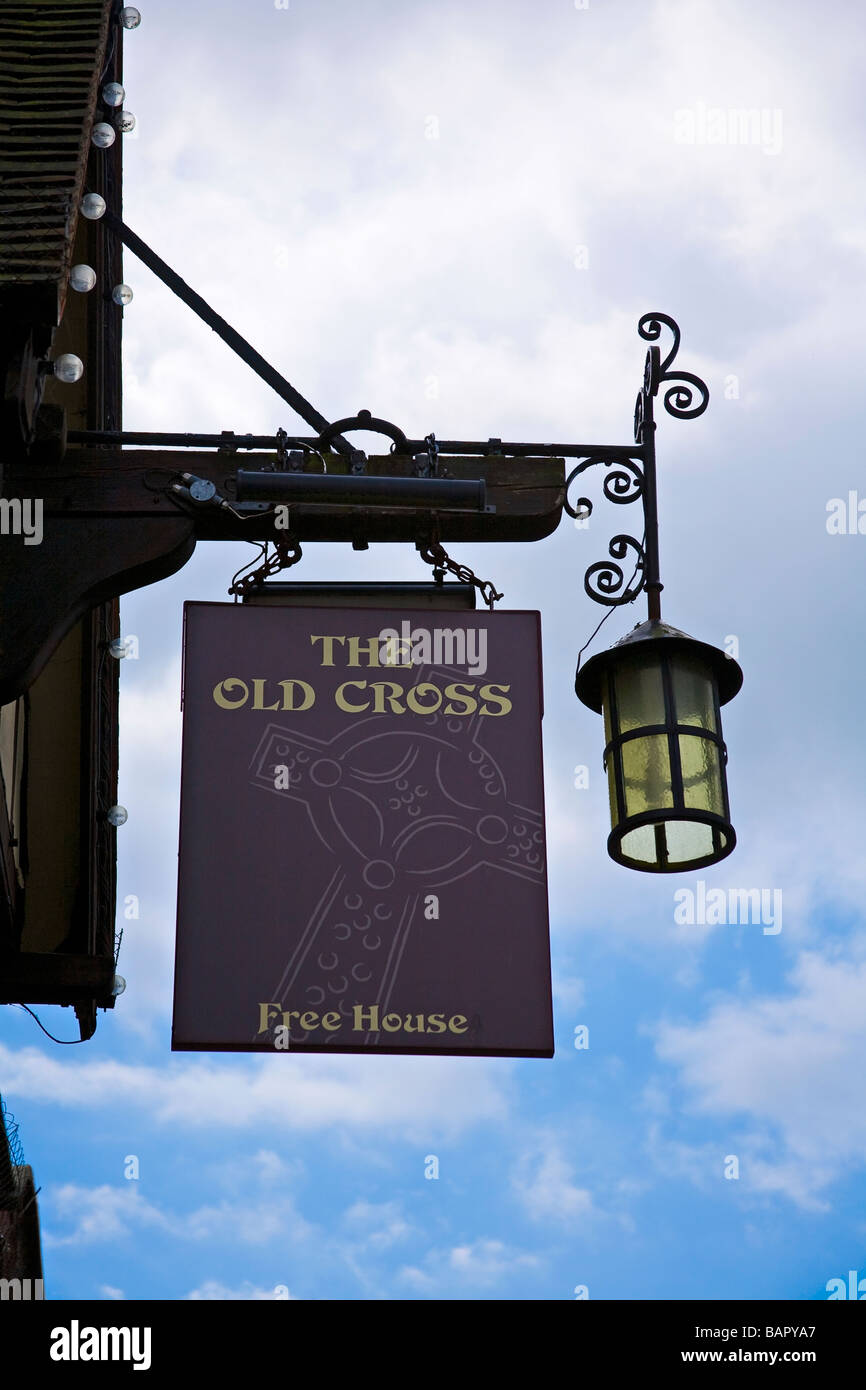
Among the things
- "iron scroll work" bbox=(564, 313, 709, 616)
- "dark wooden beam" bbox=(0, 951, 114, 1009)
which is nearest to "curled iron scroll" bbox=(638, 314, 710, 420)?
"iron scroll work" bbox=(564, 313, 709, 616)

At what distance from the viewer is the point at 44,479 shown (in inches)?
231

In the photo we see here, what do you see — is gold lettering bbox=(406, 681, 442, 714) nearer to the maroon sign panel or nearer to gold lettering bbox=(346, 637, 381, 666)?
the maroon sign panel

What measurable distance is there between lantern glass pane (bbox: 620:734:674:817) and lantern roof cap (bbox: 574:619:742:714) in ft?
1.16

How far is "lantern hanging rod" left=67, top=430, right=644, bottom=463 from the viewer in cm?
598

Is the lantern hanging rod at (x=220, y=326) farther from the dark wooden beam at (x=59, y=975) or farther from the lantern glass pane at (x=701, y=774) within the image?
the dark wooden beam at (x=59, y=975)

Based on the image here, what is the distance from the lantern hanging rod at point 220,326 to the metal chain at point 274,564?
2.17 ft

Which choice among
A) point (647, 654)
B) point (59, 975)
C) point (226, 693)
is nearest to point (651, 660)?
point (647, 654)

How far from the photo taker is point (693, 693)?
20.0ft

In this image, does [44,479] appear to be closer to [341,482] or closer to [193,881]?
[341,482]

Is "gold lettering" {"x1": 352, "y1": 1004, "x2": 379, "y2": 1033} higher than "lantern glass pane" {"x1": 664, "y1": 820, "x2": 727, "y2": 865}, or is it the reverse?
"lantern glass pane" {"x1": 664, "y1": 820, "x2": 727, "y2": 865}

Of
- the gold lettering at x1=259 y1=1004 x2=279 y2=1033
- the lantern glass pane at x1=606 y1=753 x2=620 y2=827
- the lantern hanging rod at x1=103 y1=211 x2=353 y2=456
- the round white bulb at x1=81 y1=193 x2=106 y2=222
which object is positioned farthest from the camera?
the lantern hanging rod at x1=103 y1=211 x2=353 y2=456

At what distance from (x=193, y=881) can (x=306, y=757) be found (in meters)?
0.54

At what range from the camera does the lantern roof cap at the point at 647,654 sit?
6.12 m
